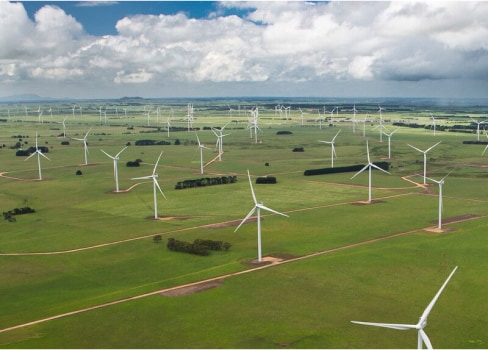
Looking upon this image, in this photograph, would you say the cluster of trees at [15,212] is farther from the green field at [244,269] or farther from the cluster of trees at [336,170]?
the cluster of trees at [336,170]

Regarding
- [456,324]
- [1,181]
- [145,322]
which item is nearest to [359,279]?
[456,324]

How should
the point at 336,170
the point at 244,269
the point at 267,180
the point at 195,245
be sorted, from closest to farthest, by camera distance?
the point at 244,269 → the point at 195,245 → the point at 267,180 → the point at 336,170

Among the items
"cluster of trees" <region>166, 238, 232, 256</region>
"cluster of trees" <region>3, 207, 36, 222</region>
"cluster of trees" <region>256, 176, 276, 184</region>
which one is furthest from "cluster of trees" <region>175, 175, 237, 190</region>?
"cluster of trees" <region>166, 238, 232, 256</region>

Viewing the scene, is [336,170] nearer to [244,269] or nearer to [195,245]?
[195,245]

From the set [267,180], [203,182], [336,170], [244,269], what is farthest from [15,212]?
[336,170]

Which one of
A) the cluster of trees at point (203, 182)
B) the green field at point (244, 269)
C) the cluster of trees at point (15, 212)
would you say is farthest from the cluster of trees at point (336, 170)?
the cluster of trees at point (15, 212)

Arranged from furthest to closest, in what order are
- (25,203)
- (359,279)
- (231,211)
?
1. (25,203)
2. (231,211)
3. (359,279)

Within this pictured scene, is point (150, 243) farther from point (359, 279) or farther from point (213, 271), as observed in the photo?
point (359, 279)

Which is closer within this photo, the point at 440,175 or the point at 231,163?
the point at 440,175

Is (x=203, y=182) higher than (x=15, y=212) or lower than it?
higher

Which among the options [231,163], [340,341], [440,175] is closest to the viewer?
[340,341]

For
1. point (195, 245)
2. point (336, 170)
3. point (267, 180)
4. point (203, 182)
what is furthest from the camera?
point (336, 170)
